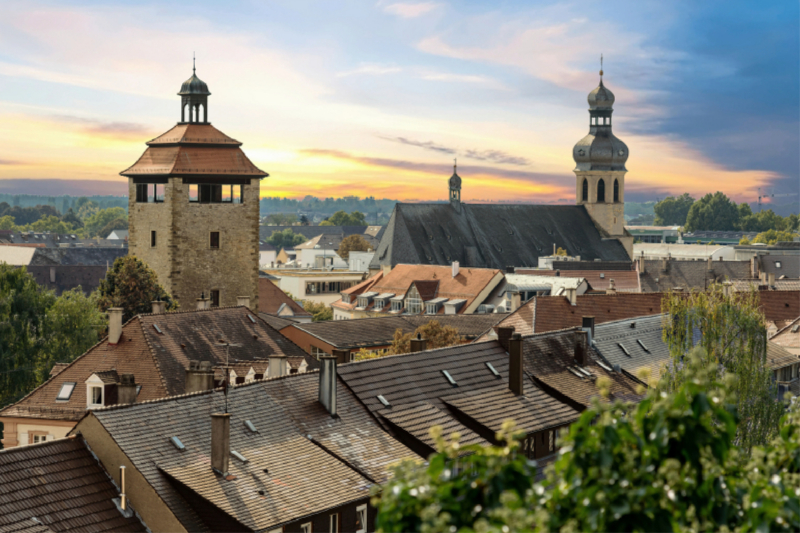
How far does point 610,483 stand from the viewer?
23.3 ft

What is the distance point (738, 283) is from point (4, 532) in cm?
7109

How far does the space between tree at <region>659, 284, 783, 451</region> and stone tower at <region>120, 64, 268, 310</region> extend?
3517cm

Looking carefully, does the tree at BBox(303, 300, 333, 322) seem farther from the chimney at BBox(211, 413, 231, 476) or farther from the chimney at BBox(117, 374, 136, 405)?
the chimney at BBox(211, 413, 231, 476)

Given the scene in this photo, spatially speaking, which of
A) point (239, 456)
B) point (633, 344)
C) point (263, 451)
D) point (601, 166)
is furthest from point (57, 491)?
point (601, 166)

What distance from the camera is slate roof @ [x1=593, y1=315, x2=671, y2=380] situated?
44125 millimetres

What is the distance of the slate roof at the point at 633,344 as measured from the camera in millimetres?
44125

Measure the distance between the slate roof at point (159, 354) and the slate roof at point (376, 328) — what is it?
15.4m

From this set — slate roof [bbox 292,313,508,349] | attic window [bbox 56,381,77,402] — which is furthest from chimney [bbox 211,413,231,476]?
slate roof [bbox 292,313,508,349]

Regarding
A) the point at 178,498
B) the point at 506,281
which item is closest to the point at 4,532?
the point at 178,498

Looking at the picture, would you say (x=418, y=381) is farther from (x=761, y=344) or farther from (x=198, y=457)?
(x=761, y=344)

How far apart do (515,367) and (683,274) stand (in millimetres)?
68507

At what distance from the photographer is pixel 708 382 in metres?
8.24

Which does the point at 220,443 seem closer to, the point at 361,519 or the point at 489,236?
the point at 361,519

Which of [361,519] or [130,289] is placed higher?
[130,289]
